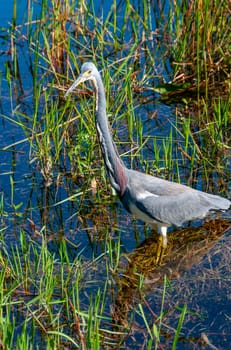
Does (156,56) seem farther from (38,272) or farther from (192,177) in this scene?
(38,272)

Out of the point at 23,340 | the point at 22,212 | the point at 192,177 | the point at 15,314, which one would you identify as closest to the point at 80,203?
the point at 22,212

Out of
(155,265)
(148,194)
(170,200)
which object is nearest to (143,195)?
(148,194)

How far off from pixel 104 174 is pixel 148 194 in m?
0.63

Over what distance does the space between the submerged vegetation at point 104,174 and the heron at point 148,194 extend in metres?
0.18

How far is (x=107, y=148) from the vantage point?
16.5 ft

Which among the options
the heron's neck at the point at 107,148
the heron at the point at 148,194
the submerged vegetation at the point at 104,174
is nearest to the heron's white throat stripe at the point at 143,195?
the heron at the point at 148,194

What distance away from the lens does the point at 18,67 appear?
7348mm

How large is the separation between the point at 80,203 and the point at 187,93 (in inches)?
69.7

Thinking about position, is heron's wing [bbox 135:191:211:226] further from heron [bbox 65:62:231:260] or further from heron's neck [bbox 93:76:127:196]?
heron's neck [bbox 93:76:127:196]

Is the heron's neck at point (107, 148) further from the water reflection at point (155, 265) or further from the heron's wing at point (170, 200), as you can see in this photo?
the water reflection at point (155, 265)

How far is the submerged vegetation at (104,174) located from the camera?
4.29m

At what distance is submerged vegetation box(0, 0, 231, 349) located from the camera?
4293mm

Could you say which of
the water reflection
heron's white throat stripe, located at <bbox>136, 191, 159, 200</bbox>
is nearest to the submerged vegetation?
the water reflection

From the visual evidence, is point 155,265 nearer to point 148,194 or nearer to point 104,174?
point 148,194
